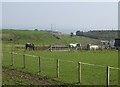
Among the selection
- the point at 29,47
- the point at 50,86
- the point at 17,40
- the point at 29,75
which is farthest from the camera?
the point at 17,40

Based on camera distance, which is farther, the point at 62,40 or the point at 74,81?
the point at 62,40

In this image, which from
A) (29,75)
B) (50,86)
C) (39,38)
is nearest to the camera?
(50,86)

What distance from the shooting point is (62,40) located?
109 m

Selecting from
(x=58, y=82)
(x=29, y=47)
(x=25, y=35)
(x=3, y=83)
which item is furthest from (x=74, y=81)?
(x=25, y=35)

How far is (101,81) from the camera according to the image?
2006 centimetres

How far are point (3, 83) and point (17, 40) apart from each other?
87018 millimetres

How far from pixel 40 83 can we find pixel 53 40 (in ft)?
296

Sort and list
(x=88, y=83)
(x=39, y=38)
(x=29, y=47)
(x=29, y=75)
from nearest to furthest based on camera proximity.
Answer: (x=88, y=83) < (x=29, y=75) < (x=29, y=47) < (x=39, y=38)

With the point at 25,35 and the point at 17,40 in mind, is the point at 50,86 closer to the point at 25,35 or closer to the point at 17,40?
the point at 17,40

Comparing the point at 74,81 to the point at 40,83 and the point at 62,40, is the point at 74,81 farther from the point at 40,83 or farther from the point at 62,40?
the point at 62,40

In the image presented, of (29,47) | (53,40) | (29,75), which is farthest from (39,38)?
(29,75)

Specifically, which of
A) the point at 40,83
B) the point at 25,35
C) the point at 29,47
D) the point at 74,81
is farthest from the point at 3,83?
the point at 25,35

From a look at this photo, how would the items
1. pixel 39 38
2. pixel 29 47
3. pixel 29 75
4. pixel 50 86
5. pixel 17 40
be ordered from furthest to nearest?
pixel 39 38
pixel 17 40
pixel 29 47
pixel 29 75
pixel 50 86

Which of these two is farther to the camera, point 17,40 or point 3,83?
point 17,40
